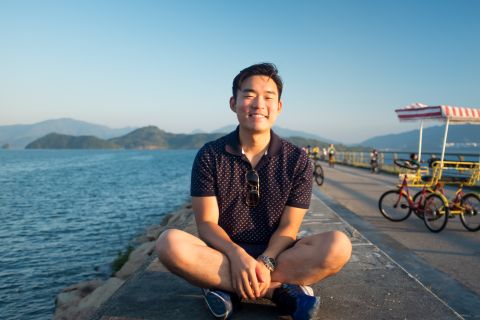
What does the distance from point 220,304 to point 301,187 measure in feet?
3.33

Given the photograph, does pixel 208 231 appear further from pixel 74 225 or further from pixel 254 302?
Result: pixel 74 225

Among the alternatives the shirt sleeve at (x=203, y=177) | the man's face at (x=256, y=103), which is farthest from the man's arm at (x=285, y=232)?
the man's face at (x=256, y=103)

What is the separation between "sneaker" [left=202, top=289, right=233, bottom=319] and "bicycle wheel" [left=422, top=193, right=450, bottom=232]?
581 cm

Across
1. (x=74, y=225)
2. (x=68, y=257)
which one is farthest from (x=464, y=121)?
(x=74, y=225)

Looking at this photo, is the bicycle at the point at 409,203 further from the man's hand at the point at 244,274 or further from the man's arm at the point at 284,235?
the man's hand at the point at 244,274

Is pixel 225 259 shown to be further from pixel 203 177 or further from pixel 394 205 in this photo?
pixel 394 205

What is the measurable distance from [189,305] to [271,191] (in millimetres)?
1015

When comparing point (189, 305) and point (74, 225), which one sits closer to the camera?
point (189, 305)

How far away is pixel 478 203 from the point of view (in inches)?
281

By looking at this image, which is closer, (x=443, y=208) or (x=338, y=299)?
(x=338, y=299)

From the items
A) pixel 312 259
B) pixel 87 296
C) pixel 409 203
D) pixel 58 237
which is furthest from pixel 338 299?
pixel 58 237

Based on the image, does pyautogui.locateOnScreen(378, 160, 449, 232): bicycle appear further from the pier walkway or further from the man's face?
the man's face

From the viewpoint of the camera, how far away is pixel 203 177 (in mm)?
2688

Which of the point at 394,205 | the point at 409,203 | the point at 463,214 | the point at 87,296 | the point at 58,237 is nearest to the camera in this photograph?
the point at 87,296
